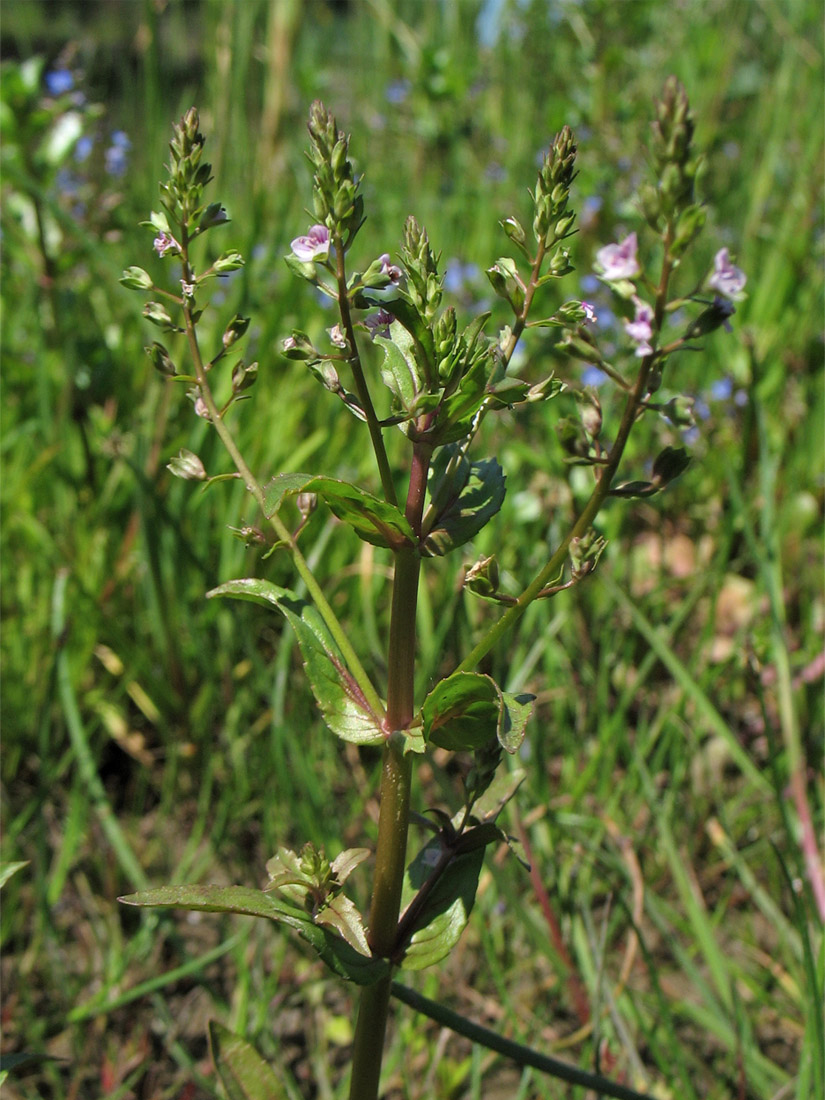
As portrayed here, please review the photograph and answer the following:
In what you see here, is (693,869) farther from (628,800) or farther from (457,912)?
(457,912)

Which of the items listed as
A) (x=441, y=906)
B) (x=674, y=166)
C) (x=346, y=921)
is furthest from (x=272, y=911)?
(x=674, y=166)

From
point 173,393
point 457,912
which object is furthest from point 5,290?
point 457,912

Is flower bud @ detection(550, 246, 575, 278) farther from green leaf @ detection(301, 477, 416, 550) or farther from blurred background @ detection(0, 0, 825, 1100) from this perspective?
green leaf @ detection(301, 477, 416, 550)

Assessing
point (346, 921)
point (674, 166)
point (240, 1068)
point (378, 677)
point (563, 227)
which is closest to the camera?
point (674, 166)

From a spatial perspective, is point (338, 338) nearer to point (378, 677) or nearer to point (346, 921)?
point (346, 921)

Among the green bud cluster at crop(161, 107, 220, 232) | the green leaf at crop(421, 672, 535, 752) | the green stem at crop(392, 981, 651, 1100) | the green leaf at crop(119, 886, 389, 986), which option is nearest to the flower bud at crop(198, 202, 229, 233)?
the green bud cluster at crop(161, 107, 220, 232)

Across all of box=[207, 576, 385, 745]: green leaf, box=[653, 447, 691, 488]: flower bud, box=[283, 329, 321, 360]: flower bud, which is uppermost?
box=[283, 329, 321, 360]: flower bud
